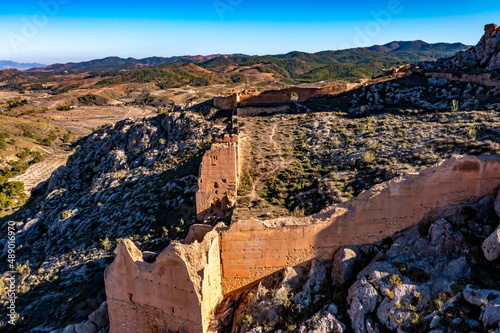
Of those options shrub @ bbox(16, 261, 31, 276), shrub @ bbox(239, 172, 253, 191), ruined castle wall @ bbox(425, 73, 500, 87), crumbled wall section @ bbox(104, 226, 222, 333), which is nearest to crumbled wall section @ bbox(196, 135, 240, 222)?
shrub @ bbox(239, 172, 253, 191)

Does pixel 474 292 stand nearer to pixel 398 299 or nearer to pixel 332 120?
pixel 398 299

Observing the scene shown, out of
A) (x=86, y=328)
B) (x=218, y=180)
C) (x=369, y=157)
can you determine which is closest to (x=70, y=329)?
(x=86, y=328)

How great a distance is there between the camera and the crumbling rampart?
9.50 m

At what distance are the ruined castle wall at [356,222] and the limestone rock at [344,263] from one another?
0.28 meters

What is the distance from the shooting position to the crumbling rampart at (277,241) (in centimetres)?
950

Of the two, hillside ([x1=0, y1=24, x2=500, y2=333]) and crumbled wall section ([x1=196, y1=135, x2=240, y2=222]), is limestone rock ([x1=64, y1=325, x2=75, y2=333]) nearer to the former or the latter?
hillside ([x1=0, y1=24, x2=500, y2=333])

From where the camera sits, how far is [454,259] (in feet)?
28.1

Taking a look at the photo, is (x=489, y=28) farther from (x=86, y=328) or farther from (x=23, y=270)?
(x=23, y=270)

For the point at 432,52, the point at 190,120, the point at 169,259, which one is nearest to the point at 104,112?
the point at 190,120

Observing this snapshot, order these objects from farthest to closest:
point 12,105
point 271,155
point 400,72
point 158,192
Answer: point 12,105, point 400,72, point 158,192, point 271,155

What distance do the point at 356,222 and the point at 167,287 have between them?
5542 millimetres

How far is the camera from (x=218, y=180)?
1500 centimetres

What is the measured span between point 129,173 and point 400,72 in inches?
1034

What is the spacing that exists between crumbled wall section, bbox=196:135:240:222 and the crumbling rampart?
15.2ft
